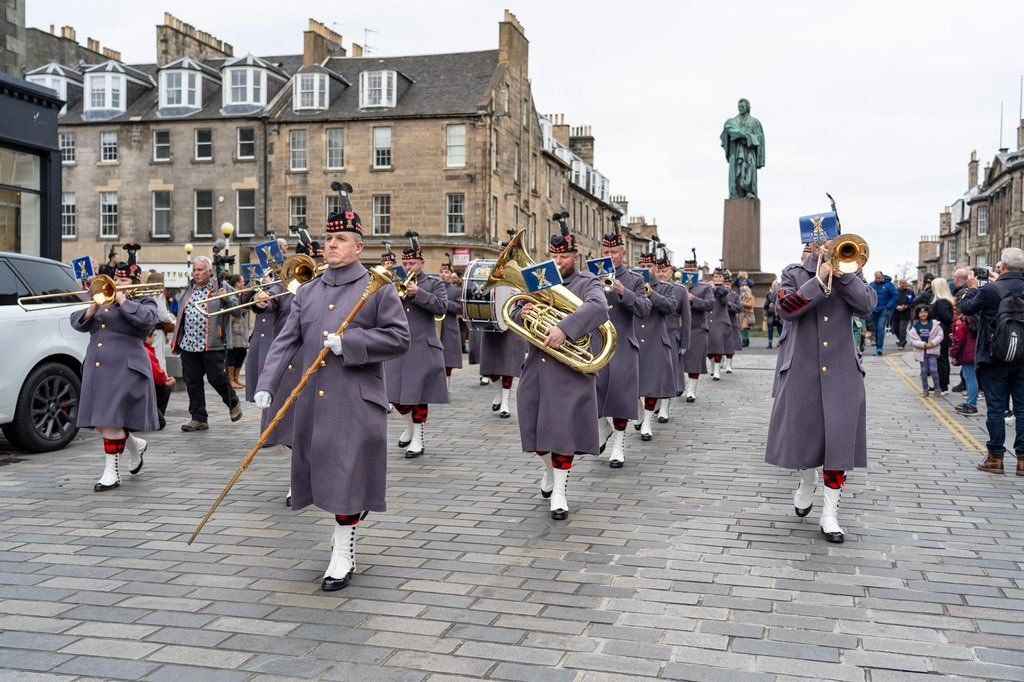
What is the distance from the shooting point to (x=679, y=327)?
1341 centimetres

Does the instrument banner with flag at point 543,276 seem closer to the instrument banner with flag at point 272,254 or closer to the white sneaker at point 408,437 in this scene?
the white sneaker at point 408,437

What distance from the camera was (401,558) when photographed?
20.5 ft

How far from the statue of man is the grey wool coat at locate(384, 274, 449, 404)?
20623mm

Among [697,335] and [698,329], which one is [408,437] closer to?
[697,335]

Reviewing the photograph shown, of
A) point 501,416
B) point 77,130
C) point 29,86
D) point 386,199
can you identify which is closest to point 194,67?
point 77,130

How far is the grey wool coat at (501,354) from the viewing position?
14258 mm

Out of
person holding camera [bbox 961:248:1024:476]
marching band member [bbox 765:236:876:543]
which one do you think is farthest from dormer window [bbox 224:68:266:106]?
marching band member [bbox 765:236:876:543]

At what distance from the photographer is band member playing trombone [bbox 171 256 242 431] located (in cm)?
1198

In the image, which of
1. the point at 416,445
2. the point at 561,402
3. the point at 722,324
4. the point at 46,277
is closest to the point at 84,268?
the point at 46,277

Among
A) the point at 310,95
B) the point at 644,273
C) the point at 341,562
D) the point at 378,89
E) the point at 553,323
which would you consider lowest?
the point at 341,562

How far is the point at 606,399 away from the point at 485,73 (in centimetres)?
3677

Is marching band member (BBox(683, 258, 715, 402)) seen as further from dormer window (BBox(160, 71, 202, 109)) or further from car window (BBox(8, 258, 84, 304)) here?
dormer window (BBox(160, 71, 202, 109))

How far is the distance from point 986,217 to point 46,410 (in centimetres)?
7355

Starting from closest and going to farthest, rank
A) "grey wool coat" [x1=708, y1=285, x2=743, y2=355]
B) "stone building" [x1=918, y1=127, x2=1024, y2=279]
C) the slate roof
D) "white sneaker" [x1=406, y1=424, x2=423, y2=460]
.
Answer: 1. "white sneaker" [x1=406, y1=424, x2=423, y2=460]
2. "grey wool coat" [x1=708, y1=285, x2=743, y2=355]
3. the slate roof
4. "stone building" [x1=918, y1=127, x2=1024, y2=279]
